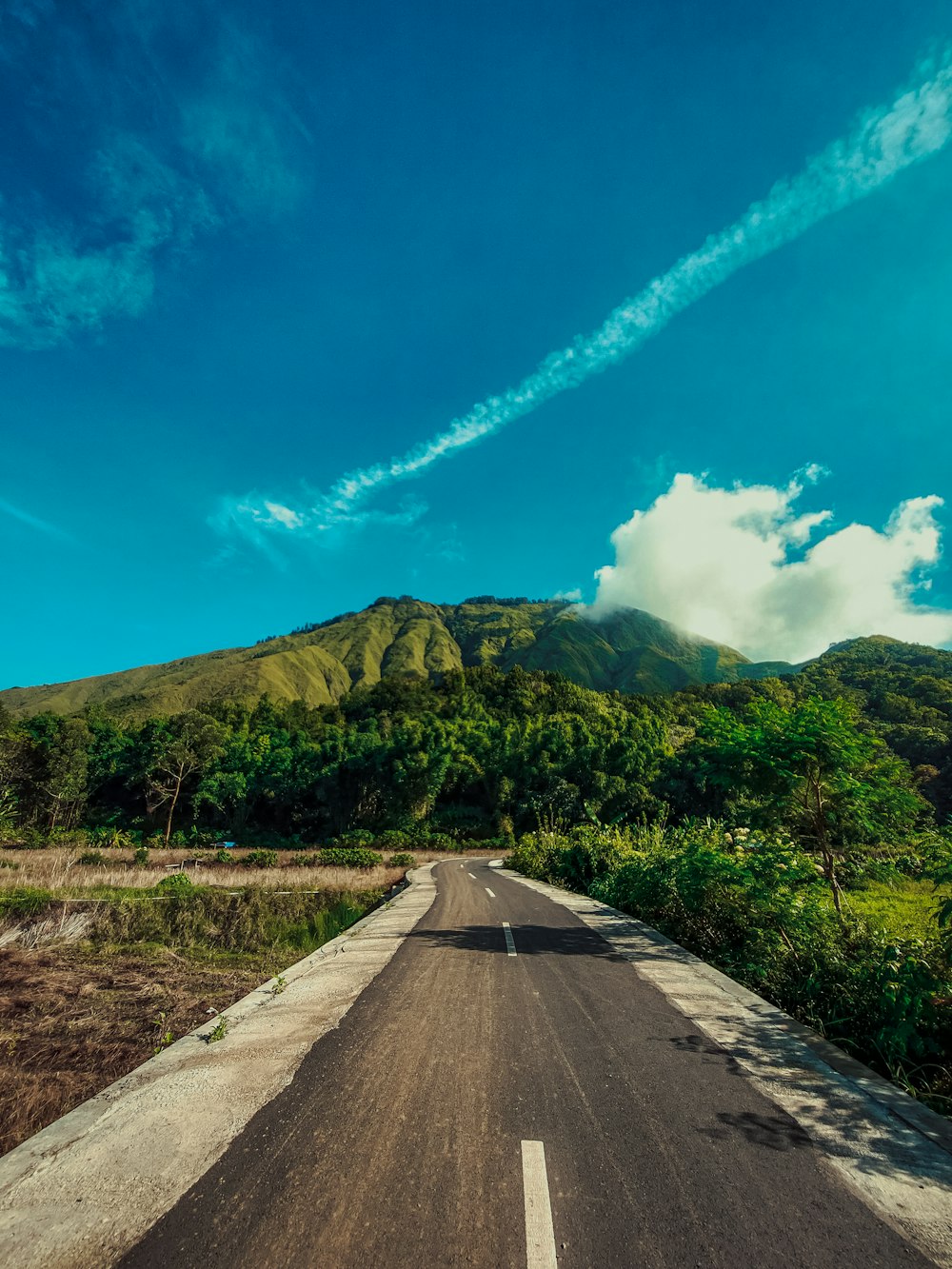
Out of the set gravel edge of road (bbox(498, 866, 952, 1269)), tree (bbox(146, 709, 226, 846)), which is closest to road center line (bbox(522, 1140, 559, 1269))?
gravel edge of road (bbox(498, 866, 952, 1269))

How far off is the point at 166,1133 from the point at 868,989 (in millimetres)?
6671

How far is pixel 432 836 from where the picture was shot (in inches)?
2264

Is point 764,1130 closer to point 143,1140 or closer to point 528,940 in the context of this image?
point 143,1140

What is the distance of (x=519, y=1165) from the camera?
321 cm

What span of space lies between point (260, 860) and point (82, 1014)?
3376 cm

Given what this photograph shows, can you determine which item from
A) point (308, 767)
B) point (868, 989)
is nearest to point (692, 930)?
point (868, 989)

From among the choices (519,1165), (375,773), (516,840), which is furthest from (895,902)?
(375,773)

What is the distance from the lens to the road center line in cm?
246

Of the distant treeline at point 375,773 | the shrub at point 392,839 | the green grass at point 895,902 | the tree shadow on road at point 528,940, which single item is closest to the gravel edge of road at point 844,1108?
the tree shadow on road at point 528,940

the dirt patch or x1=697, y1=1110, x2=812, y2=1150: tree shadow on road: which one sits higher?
x1=697, y1=1110, x2=812, y2=1150: tree shadow on road

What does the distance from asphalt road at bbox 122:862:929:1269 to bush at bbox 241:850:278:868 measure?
1330 inches

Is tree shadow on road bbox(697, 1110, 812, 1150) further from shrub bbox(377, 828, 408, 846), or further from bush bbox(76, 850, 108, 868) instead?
shrub bbox(377, 828, 408, 846)

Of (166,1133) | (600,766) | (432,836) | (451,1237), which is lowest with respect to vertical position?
(432,836)

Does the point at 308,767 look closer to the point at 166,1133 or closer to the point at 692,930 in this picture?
the point at 692,930
